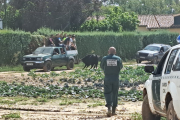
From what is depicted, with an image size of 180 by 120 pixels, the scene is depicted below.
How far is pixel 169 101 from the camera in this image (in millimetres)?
8359

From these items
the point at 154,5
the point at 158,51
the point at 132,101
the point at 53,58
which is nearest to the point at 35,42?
the point at 53,58

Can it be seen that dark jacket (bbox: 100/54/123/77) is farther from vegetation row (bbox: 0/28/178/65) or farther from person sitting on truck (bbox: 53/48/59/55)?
vegetation row (bbox: 0/28/178/65)

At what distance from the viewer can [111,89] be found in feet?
42.1

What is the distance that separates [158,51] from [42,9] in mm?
15880

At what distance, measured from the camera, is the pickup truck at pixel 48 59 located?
94.0 feet

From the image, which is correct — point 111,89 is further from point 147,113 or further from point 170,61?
point 170,61

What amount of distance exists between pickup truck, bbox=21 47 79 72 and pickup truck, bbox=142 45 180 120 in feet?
60.4

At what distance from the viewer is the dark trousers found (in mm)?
12695

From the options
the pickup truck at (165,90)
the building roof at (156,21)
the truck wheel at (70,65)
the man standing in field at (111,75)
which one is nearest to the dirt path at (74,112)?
the man standing in field at (111,75)

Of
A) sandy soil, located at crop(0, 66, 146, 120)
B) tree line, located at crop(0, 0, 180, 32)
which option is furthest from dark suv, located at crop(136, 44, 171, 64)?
sandy soil, located at crop(0, 66, 146, 120)

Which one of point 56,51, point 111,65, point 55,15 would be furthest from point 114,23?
point 111,65

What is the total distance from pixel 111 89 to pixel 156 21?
70571mm

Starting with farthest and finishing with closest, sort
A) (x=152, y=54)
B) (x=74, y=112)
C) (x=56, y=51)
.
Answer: (x=152, y=54), (x=56, y=51), (x=74, y=112)

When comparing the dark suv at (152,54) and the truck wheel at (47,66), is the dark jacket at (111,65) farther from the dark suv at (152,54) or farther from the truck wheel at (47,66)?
the dark suv at (152,54)
